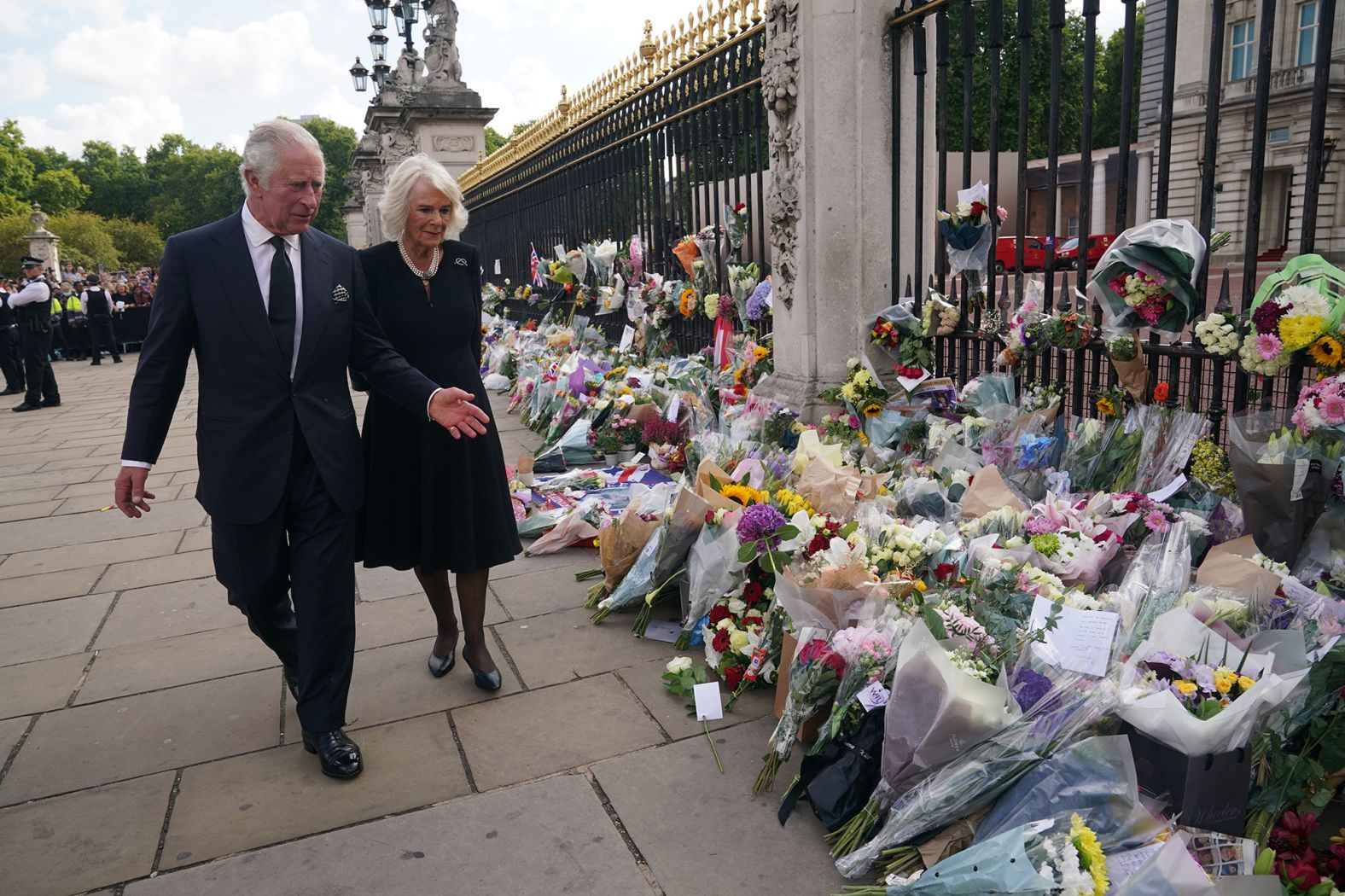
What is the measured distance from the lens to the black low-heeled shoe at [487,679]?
3.51 m

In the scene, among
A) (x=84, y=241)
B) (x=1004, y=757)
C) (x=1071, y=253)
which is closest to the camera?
(x=1004, y=757)

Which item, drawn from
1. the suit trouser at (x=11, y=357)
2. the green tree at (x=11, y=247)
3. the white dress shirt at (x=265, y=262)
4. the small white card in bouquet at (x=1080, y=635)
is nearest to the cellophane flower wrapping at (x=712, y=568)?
the small white card in bouquet at (x=1080, y=635)

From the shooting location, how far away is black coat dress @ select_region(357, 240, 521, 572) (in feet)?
11.0

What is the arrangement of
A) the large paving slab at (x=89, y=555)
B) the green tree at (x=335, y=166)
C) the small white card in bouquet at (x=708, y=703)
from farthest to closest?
the green tree at (x=335, y=166) < the large paving slab at (x=89, y=555) < the small white card in bouquet at (x=708, y=703)

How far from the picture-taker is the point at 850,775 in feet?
8.28

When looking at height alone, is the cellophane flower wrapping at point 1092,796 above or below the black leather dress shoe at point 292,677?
above

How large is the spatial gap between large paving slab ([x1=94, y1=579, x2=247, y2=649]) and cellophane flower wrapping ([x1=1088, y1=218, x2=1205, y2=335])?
4.05 m

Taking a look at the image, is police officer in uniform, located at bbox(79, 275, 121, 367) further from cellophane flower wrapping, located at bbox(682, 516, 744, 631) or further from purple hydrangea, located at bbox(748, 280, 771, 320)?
cellophane flower wrapping, located at bbox(682, 516, 744, 631)

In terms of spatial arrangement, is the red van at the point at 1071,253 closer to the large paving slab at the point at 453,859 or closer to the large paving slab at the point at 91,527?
the large paving slab at the point at 453,859

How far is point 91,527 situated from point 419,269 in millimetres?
4427

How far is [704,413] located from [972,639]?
412 cm

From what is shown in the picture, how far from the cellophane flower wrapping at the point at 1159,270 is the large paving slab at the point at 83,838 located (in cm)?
369

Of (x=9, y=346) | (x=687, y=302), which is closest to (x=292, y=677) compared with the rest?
(x=687, y=302)

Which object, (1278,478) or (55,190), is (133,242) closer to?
(55,190)
